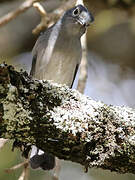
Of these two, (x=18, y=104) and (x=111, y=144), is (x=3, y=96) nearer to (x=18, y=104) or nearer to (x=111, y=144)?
(x=18, y=104)

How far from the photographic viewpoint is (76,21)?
138 inches

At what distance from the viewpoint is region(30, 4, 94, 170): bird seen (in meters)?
3.40

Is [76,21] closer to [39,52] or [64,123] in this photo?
[39,52]

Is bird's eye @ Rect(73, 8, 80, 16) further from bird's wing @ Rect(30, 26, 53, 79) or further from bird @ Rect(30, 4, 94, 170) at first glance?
bird's wing @ Rect(30, 26, 53, 79)

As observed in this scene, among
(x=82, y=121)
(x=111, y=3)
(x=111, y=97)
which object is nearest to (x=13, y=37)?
(x=111, y=3)

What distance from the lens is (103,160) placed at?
6.10 feet

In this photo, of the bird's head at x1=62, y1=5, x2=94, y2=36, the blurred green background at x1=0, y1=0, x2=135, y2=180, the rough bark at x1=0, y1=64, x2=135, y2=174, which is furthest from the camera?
the blurred green background at x1=0, y1=0, x2=135, y2=180

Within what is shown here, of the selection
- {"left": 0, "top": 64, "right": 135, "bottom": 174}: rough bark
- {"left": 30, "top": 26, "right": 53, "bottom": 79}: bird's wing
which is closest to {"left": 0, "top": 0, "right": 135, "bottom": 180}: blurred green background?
{"left": 30, "top": 26, "right": 53, "bottom": 79}: bird's wing

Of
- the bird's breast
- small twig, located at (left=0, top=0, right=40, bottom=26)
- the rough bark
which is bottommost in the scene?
the rough bark

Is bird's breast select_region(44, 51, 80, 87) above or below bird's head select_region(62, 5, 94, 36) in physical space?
below

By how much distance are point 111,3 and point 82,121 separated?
284cm

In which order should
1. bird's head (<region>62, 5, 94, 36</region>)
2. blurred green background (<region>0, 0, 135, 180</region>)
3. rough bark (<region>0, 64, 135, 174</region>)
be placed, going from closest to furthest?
rough bark (<region>0, 64, 135, 174</region>) < bird's head (<region>62, 5, 94, 36</region>) < blurred green background (<region>0, 0, 135, 180</region>)

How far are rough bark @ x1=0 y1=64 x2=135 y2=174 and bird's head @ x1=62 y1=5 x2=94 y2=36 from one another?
1.53 meters

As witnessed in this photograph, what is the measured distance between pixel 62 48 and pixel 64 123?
5.73 ft
